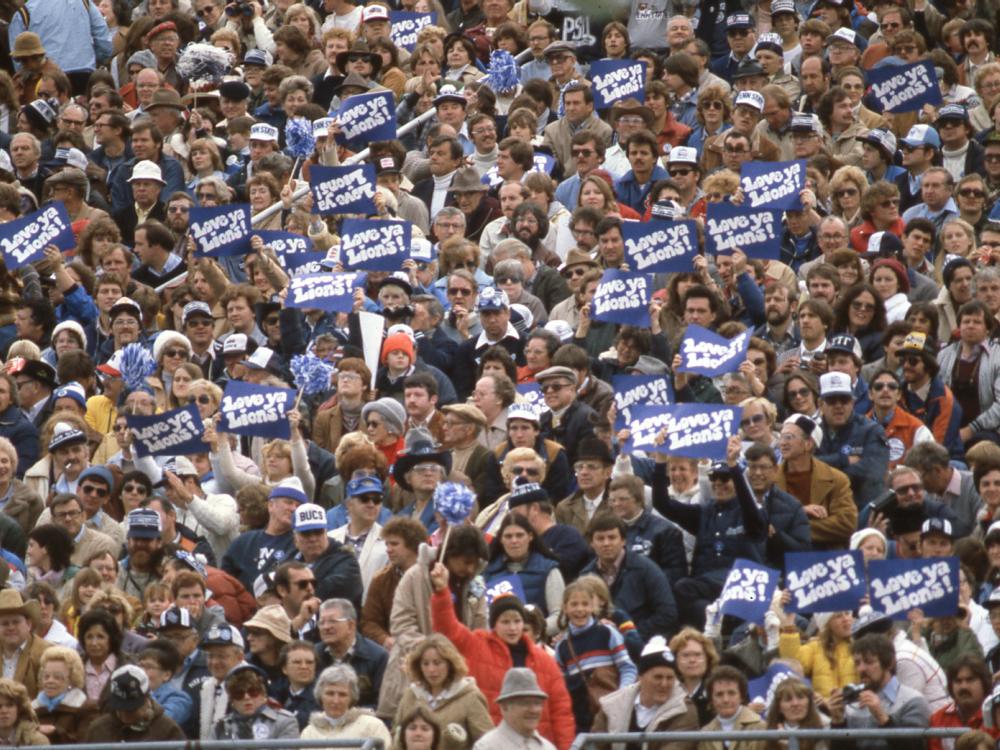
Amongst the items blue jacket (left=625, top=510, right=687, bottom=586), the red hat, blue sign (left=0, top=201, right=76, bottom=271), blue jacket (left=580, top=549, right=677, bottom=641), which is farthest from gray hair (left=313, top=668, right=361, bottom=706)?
blue sign (left=0, top=201, right=76, bottom=271)

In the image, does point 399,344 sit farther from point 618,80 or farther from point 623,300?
point 618,80

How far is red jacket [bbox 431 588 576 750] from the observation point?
587 inches

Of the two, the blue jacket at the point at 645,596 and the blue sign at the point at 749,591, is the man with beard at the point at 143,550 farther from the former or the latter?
the blue sign at the point at 749,591

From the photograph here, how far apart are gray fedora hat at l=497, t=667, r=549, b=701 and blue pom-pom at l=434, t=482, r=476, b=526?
1.06m

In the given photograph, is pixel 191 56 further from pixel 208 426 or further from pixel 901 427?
pixel 901 427

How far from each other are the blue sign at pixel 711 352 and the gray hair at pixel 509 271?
6.85ft

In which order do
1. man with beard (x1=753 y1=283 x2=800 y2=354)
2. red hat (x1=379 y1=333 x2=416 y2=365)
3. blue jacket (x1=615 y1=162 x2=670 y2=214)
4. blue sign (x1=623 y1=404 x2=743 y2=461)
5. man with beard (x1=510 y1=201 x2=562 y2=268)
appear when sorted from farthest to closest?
1. blue jacket (x1=615 y1=162 x2=670 y2=214)
2. man with beard (x1=510 y1=201 x2=562 y2=268)
3. man with beard (x1=753 y1=283 x2=800 y2=354)
4. red hat (x1=379 y1=333 x2=416 y2=365)
5. blue sign (x1=623 y1=404 x2=743 y2=461)

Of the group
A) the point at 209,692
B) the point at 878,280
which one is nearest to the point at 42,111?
the point at 878,280

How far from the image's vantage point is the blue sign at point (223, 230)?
811 inches

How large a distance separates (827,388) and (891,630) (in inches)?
90.3

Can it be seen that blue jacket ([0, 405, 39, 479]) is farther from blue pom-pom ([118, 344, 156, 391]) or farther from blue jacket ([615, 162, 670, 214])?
blue jacket ([615, 162, 670, 214])

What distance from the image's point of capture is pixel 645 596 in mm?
16078

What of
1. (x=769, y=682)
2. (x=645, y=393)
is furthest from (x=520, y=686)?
(x=645, y=393)

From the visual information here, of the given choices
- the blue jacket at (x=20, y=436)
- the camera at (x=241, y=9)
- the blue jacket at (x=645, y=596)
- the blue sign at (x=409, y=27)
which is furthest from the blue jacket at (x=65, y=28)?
the blue jacket at (x=645, y=596)
